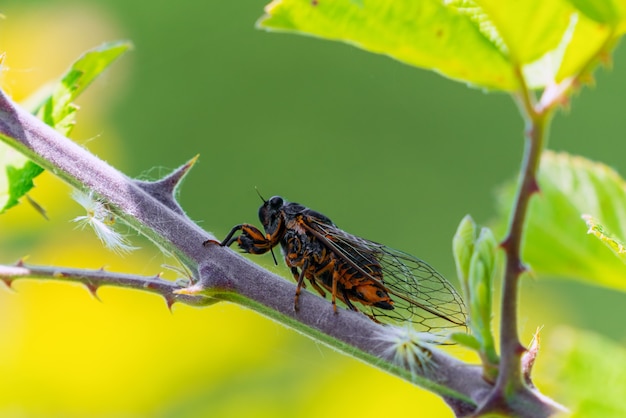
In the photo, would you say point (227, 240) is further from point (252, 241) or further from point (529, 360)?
→ point (529, 360)


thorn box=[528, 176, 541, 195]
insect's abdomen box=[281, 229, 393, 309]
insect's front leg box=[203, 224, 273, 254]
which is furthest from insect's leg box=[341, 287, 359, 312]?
thorn box=[528, 176, 541, 195]

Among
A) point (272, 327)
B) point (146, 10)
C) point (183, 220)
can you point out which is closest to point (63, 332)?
point (272, 327)

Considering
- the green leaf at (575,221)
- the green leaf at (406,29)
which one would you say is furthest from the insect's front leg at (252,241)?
the green leaf at (406,29)

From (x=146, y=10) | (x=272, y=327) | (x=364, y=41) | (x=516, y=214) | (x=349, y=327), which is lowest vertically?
(x=146, y=10)

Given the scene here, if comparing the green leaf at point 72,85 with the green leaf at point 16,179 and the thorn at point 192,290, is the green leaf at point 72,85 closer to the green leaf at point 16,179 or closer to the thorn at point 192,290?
the green leaf at point 16,179

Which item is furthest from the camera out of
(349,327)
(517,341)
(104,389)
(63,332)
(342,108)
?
(342,108)

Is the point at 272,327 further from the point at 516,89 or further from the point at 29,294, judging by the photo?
the point at 516,89

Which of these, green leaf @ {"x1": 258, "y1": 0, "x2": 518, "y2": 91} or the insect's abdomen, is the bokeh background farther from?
green leaf @ {"x1": 258, "y1": 0, "x2": 518, "y2": 91}
